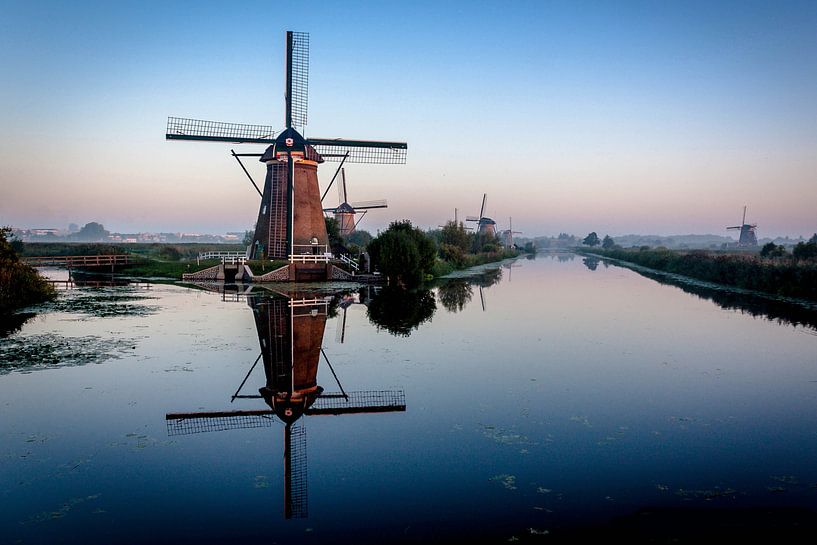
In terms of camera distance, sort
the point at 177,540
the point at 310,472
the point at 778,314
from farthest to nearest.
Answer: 1. the point at 778,314
2. the point at 310,472
3. the point at 177,540

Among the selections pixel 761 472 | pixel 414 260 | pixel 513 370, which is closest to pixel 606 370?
pixel 513 370

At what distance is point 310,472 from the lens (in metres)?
6.62

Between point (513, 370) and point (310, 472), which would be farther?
point (513, 370)

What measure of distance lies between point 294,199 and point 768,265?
30.0m

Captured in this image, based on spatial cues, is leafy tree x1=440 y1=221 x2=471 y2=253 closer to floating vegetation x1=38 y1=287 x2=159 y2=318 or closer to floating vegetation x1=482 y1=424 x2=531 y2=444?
floating vegetation x1=38 y1=287 x2=159 y2=318

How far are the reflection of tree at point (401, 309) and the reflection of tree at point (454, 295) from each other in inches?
25.9

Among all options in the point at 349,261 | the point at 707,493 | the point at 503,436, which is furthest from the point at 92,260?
the point at 707,493

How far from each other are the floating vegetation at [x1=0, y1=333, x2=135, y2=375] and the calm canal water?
0.09 meters

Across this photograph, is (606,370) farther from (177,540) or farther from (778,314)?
(778,314)

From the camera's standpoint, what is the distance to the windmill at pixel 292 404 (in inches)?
266

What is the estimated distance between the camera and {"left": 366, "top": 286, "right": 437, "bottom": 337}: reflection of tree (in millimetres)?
17952

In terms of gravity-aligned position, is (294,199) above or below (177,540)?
above

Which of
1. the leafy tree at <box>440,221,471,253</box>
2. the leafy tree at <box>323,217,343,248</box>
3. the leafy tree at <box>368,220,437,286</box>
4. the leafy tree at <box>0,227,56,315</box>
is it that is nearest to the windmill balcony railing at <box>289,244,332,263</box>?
the leafy tree at <box>368,220,437,286</box>

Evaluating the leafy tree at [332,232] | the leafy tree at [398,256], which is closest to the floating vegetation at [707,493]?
the leafy tree at [398,256]
